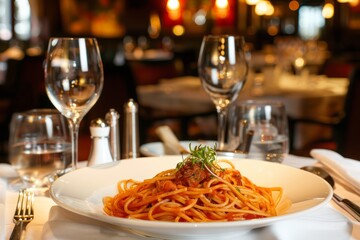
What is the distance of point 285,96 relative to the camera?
344 centimetres

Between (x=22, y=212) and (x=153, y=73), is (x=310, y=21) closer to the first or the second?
(x=153, y=73)

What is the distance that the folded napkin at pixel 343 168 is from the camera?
112 centimetres

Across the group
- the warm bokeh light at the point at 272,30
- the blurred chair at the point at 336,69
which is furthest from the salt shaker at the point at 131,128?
the warm bokeh light at the point at 272,30

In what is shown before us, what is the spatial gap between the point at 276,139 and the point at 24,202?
0.55m

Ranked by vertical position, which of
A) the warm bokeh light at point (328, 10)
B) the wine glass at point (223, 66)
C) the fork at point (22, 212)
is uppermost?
the warm bokeh light at point (328, 10)

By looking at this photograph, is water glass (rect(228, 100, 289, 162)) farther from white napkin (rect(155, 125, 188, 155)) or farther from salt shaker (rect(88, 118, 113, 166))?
salt shaker (rect(88, 118, 113, 166))

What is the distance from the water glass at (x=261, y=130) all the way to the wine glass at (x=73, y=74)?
343 millimetres

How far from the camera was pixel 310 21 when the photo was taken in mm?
13398

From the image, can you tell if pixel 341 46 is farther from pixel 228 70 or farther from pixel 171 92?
pixel 228 70

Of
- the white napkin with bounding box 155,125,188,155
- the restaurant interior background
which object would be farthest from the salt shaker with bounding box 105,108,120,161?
the restaurant interior background

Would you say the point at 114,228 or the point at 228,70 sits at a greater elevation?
the point at 228,70

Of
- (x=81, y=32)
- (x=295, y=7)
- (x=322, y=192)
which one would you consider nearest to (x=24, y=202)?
(x=322, y=192)

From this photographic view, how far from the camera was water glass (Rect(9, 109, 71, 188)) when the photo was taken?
117 centimetres

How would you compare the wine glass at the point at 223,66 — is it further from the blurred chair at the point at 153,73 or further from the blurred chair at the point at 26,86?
the blurred chair at the point at 153,73
